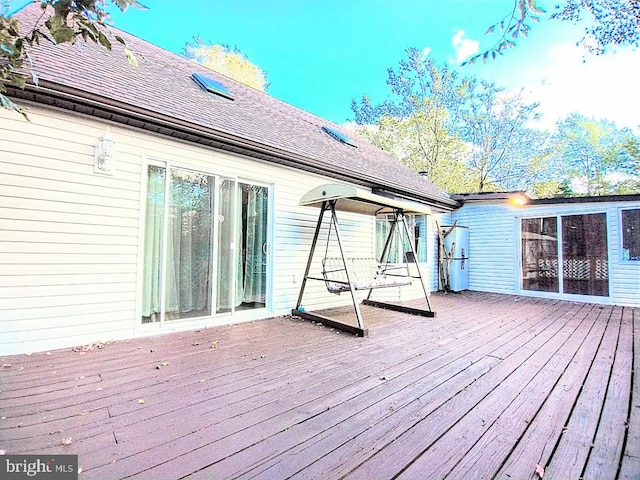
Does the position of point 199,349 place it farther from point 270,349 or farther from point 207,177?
point 207,177

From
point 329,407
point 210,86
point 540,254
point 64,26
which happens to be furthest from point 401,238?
point 64,26

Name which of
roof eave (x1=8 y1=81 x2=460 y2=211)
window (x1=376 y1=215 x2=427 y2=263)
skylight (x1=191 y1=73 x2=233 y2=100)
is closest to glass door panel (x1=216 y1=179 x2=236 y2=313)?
roof eave (x1=8 y1=81 x2=460 y2=211)

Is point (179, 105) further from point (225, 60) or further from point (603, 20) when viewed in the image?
point (225, 60)

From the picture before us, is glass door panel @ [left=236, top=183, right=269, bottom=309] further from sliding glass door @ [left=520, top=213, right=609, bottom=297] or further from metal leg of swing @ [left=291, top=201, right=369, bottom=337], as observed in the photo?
sliding glass door @ [left=520, top=213, right=609, bottom=297]

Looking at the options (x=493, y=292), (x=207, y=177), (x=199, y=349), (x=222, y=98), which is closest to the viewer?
(x=199, y=349)

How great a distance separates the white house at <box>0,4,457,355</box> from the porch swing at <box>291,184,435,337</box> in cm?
45

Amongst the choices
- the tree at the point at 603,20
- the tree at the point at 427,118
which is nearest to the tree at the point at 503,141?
the tree at the point at 427,118

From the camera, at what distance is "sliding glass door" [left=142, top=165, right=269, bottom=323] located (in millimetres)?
3912

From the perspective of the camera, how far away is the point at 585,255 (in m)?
7.17

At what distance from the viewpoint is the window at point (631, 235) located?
6535 mm

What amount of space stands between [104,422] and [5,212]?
2399 mm

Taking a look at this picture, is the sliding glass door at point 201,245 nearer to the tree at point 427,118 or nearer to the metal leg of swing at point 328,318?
the metal leg of swing at point 328,318

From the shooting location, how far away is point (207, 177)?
172 inches

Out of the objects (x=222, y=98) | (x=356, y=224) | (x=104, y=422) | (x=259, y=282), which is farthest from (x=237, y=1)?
(x=104, y=422)
